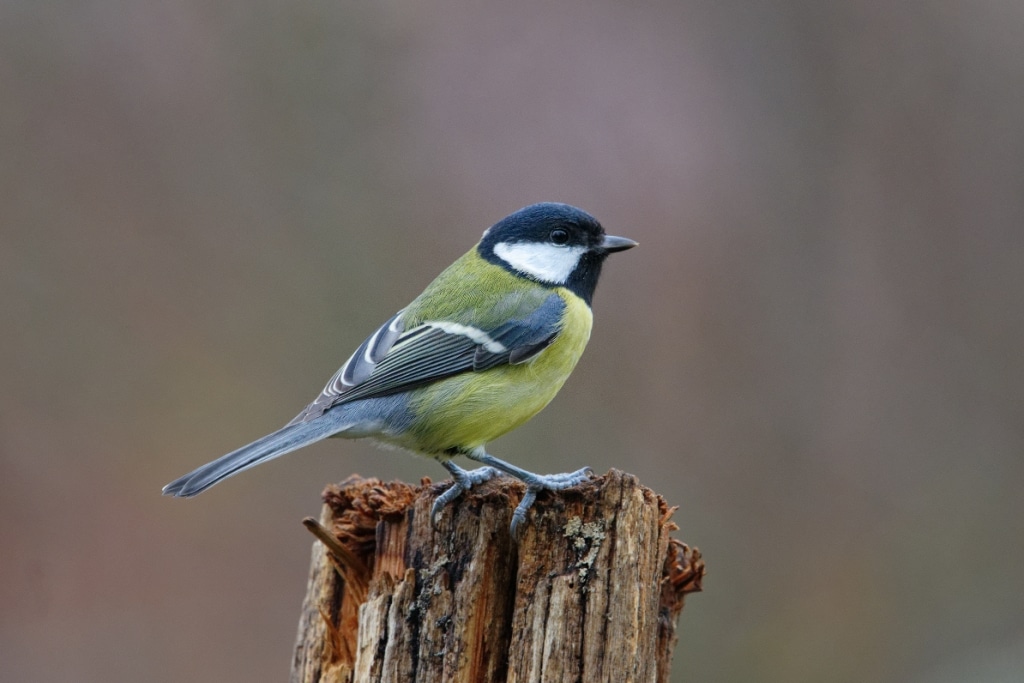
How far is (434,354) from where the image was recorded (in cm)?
357

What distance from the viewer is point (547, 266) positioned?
12.8ft

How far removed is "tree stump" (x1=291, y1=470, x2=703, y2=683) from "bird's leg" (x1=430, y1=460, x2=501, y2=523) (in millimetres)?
32

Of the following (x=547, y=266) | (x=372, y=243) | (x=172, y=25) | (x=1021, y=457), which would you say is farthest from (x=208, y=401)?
(x=1021, y=457)

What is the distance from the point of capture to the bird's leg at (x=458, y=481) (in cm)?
297

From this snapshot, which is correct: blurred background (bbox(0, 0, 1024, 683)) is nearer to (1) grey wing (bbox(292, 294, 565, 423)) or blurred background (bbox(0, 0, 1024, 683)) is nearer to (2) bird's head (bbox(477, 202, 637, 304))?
(2) bird's head (bbox(477, 202, 637, 304))

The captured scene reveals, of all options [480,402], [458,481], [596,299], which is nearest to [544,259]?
[480,402]

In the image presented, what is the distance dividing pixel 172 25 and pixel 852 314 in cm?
477

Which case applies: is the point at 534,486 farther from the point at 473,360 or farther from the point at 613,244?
the point at 613,244

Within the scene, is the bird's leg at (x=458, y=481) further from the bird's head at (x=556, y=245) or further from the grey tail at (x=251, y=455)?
the bird's head at (x=556, y=245)

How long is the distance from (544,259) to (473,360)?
628 millimetres

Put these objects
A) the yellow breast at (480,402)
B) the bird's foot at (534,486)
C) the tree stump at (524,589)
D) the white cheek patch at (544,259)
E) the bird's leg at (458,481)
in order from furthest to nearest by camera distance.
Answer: the white cheek patch at (544,259) < the yellow breast at (480,402) < the bird's leg at (458,481) < the bird's foot at (534,486) < the tree stump at (524,589)

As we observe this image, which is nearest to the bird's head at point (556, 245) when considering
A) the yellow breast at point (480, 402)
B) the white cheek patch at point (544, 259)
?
the white cheek patch at point (544, 259)

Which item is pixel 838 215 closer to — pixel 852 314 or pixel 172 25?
pixel 852 314

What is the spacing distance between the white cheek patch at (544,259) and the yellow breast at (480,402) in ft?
1.20
